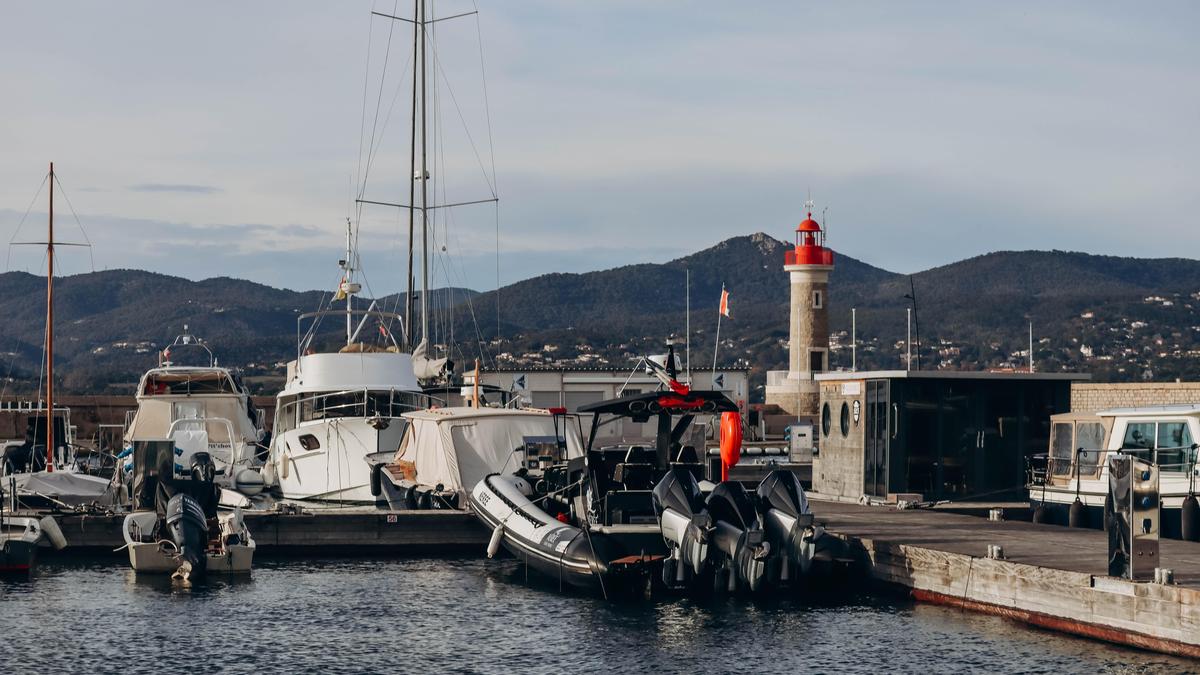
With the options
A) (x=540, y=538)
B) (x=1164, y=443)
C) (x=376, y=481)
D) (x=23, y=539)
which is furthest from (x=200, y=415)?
(x=1164, y=443)

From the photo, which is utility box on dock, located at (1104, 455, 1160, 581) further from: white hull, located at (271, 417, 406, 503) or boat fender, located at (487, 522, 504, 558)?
white hull, located at (271, 417, 406, 503)

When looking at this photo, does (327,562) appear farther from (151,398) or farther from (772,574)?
(151,398)

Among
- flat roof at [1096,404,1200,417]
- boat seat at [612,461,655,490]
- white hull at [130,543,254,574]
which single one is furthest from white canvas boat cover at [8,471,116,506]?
flat roof at [1096,404,1200,417]

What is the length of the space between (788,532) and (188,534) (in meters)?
10.2

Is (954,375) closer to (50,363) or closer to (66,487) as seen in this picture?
(66,487)

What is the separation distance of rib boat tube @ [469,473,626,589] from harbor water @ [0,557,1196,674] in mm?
482

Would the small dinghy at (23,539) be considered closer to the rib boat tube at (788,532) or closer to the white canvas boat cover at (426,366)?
the rib boat tube at (788,532)

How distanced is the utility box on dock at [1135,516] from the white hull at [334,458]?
18.0 m

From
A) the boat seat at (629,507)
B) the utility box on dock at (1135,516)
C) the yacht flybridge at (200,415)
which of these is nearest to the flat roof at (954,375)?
the boat seat at (629,507)

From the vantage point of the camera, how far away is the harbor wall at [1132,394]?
42469mm

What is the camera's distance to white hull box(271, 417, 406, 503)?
3344cm

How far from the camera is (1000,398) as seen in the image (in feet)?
104

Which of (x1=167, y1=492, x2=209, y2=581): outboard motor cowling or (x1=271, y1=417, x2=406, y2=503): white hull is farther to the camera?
(x1=271, y1=417, x2=406, y2=503): white hull

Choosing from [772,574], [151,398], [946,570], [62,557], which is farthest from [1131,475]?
[151,398]
